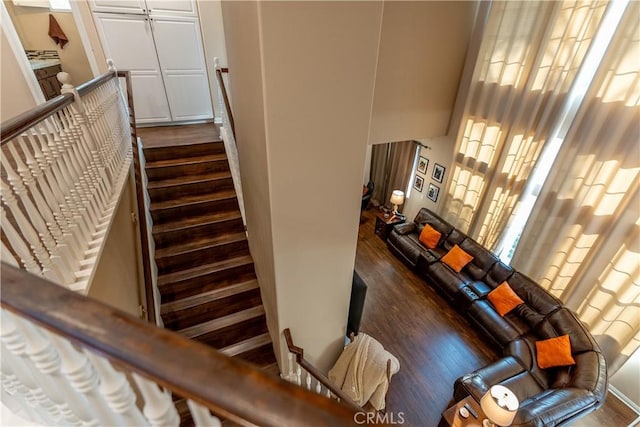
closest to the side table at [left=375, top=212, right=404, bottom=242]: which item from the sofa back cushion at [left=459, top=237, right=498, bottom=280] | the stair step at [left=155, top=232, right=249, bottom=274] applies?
the sofa back cushion at [left=459, top=237, right=498, bottom=280]

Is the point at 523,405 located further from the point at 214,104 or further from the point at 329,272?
the point at 214,104

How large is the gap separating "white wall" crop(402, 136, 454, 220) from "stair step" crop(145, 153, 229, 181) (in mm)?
3843

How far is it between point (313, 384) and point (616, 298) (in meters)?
3.47

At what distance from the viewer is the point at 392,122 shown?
13.9 ft

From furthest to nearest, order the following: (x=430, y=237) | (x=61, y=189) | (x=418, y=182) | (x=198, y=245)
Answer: (x=418, y=182) → (x=430, y=237) → (x=198, y=245) → (x=61, y=189)

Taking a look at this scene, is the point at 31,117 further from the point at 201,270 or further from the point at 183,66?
the point at 183,66

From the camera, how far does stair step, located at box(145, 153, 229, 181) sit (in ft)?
12.3

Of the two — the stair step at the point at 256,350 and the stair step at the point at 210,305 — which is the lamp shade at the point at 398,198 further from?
the stair step at the point at 256,350

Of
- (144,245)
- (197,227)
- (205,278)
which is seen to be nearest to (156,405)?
(144,245)

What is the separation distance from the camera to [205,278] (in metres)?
3.35

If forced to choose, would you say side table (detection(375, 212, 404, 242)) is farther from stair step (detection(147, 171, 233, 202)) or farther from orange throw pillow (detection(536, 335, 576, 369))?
stair step (detection(147, 171, 233, 202))

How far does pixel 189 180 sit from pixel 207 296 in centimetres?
159

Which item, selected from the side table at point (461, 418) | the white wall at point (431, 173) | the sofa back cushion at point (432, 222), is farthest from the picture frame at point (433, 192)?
the side table at point (461, 418)

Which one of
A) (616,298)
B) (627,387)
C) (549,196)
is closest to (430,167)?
(549,196)
